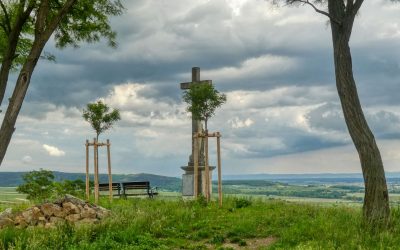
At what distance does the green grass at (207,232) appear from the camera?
1209 cm

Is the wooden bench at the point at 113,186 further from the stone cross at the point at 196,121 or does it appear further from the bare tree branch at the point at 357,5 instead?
the bare tree branch at the point at 357,5

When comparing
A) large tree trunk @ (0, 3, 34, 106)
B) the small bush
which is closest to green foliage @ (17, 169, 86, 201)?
the small bush

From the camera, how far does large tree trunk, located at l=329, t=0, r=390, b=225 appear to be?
1393cm

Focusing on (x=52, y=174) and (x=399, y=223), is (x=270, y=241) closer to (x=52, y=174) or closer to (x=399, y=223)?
(x=399, y=223)

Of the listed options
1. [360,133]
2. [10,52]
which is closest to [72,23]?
[10,52]

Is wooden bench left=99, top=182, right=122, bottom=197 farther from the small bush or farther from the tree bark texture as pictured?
the tree bark texture

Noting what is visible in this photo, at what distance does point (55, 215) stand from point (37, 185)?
1426 cm

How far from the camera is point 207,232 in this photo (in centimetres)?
1450

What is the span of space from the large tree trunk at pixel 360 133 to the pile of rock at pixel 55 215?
8227mm

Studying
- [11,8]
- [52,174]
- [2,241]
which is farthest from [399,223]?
[52,174]

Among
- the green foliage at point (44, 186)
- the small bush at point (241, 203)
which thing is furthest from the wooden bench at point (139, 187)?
the small bush at point (241, 203)

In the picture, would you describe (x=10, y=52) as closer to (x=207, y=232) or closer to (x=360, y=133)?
(x=207, y=232)

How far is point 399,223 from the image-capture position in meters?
14.0

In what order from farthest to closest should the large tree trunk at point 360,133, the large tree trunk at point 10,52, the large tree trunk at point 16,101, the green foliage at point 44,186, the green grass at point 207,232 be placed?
1. the green foliage at point 44,186
2. the large tree trunk at point 10,52
3. the large tree trunk at point 16,101
4. the large tree trunk at point 360,133
5. the green grass at point 207,232
